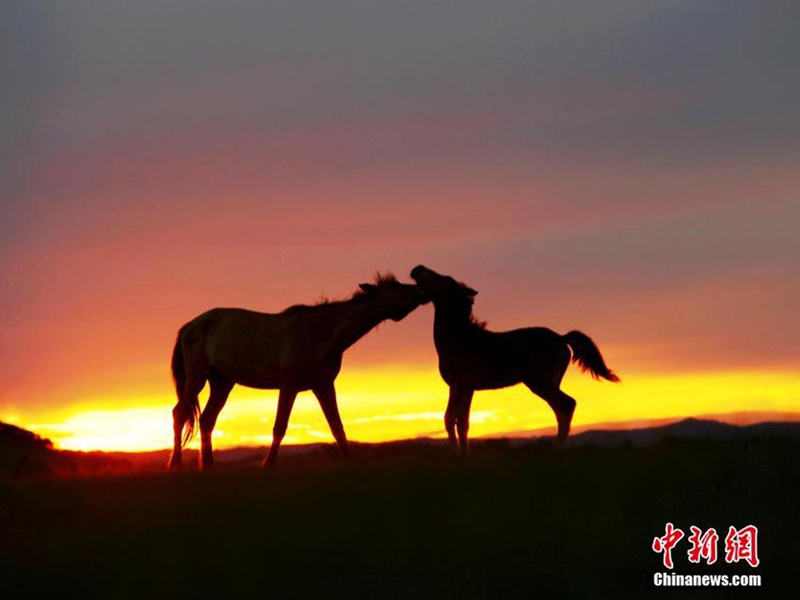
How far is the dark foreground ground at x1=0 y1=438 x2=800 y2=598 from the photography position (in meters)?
12.1

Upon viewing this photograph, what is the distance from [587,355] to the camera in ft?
72.3

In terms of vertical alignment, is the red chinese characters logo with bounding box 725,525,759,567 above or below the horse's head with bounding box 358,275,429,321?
below

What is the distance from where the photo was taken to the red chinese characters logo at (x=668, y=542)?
12.5 metres

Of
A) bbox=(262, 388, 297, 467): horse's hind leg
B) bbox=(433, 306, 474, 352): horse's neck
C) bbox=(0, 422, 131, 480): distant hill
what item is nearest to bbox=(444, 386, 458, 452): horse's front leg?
bbox=(433, 306, 474, 352): horse's neck

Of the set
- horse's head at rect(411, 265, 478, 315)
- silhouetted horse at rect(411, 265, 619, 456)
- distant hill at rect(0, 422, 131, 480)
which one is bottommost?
distant hill at rect(0, 422, 131, 480)

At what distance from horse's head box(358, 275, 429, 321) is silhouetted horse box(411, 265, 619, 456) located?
175mm

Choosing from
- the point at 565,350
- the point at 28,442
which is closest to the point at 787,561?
the point at 565,350

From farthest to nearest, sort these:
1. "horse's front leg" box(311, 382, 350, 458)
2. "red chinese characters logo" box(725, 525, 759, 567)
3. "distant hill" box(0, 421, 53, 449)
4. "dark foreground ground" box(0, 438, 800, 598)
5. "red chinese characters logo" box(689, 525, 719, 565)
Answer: "distant hill" box(0, 421, 53, 449), "horse's front leg" box(311, 382, 350, 458), "red chinese characters logo" box(689, 525, 719, 565), "red chinese characters logo" box(725, 525, 759, 567), "dark foreground ground" box(0, 438, 800, 598)

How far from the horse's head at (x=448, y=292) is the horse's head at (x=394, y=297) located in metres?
0.13

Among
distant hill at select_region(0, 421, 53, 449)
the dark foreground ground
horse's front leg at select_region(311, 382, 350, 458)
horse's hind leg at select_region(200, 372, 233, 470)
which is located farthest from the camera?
distant hill at select_region(0, 421, 53, 449)

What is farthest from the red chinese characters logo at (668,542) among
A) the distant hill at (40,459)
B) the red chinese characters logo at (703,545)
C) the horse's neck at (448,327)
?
the distant hill at (40,459)

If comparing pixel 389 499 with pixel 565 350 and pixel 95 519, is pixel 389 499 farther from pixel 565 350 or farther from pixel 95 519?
pixel 565 350

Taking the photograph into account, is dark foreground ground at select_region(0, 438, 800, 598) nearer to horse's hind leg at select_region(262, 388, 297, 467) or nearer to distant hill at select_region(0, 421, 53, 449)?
horse's hind leg at select_region(262, 388, 297, 467)

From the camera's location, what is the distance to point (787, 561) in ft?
40.7
